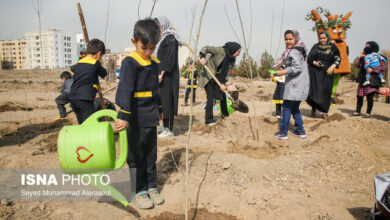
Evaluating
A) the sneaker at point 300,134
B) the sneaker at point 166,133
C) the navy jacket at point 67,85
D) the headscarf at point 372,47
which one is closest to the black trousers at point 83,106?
the sneaker at point 166,133

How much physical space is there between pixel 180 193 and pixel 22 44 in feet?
308

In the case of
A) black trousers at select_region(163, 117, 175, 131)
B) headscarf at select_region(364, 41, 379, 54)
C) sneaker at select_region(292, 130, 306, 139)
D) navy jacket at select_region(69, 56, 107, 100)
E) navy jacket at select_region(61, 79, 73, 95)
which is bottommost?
sneaker at select_region(292, 130, 306, 139)

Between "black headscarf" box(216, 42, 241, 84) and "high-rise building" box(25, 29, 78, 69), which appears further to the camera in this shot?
"high-rise building" box(25, 29, 78, 69)

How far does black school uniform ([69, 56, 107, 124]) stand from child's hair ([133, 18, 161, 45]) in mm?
1031

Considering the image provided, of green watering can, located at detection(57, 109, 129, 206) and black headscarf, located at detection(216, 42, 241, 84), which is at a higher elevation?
black headscarf, located at detection(216, 42, 241, 84)

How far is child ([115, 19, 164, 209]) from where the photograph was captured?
1738 millimetres

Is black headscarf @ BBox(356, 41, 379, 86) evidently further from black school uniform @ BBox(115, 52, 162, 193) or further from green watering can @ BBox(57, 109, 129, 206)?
green watering can @ BBox(57, 109, 129, 206)

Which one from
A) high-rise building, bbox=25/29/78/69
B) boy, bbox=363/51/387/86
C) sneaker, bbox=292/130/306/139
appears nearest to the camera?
sneaker, bbox=292/130/306/139

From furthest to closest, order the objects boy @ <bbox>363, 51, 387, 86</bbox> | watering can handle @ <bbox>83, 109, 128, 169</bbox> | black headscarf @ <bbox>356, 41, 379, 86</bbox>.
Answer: black headscarf @ <bbox>356, 41, 379, 86</bbox> < boy @ <bbox>363, 51, 387, 86</bbox> < watering can handle @ <bbox>83, 109, 128, 169</bbox>

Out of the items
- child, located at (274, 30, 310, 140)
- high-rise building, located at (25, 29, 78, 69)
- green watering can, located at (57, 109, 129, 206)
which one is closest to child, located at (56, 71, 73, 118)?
green watering can, located at (57, 109, 129, 206)

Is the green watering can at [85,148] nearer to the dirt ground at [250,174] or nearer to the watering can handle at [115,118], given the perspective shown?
the watering can handle at [115,118]

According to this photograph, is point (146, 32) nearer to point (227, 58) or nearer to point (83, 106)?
point (83, 106)

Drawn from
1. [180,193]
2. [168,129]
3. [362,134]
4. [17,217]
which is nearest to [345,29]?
[362,134]

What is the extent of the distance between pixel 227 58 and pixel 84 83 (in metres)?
2.52
